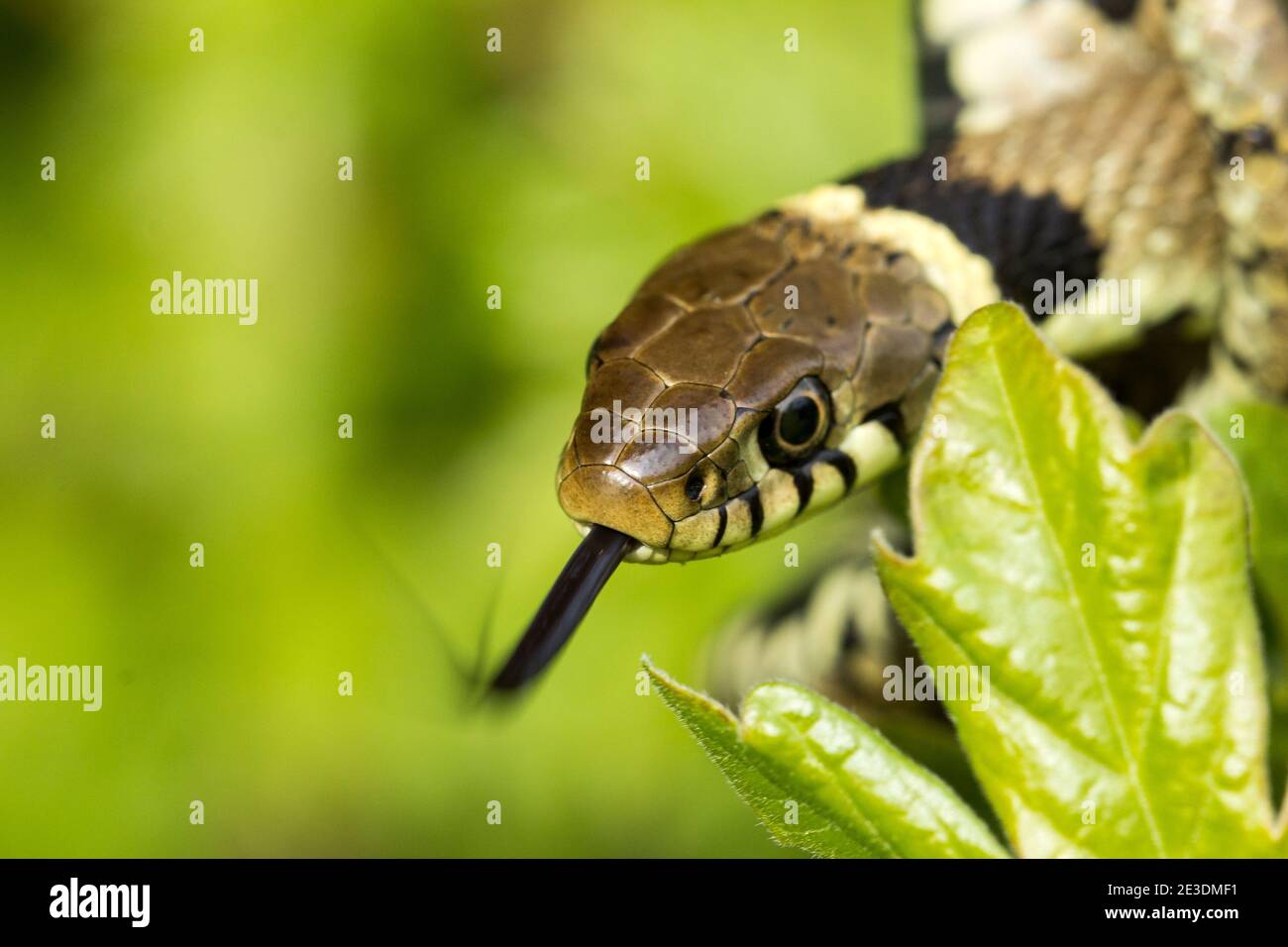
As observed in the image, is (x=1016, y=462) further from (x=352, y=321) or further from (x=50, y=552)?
(x=50, y=552)

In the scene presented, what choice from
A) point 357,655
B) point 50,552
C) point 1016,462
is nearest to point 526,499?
point 357,655

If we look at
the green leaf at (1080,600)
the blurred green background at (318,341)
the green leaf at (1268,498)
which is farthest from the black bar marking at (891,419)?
the blurred green background at (318,341)

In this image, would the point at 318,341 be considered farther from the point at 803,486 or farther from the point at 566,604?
the point at 566,604

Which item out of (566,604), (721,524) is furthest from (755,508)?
(566,604)

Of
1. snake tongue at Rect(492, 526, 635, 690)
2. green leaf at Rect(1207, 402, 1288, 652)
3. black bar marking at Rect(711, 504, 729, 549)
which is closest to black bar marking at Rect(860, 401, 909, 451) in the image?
black bar marking at Rect(711, 504, 729, 549)

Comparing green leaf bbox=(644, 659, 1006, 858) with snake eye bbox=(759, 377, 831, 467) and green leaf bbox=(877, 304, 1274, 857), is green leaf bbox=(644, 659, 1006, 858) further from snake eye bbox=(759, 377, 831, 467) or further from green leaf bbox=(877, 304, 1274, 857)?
snake eye bbox=(759, 377, 831, 467)

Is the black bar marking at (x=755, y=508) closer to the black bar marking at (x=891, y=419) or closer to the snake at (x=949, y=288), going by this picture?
the snake at (x=949, y=288)
